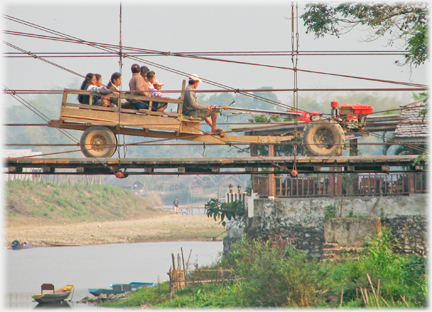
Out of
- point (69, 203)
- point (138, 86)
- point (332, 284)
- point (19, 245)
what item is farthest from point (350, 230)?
point (69, 203)

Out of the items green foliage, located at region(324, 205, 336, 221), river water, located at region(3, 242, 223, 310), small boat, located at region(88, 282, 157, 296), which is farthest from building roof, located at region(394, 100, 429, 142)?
small boat, located at region(88, 282, 157, 296)

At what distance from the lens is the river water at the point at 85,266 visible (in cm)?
2408

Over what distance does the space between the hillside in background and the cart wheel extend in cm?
3206

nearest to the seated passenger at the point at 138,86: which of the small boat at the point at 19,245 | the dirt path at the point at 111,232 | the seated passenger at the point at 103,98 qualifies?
the seated passenger at the point at 103,98

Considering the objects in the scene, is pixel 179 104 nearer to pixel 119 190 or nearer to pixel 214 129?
pixel 214 129

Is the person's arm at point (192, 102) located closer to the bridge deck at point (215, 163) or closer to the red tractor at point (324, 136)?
the bridge deck at point (215, 163)

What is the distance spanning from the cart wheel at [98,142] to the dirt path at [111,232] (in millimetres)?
24561

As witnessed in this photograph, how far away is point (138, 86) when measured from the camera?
420 inches

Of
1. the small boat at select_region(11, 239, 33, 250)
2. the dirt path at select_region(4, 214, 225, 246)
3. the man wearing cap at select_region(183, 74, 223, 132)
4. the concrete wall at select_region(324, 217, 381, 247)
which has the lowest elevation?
the small boat at select_region(11, 239, 33, 250)

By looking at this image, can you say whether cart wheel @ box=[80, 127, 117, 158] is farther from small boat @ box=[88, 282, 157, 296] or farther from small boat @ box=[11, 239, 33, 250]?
small boat @ box=[11, 239, 33, 250]

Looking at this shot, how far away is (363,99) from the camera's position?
4894cm

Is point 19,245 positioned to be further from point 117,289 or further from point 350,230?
point 350,230

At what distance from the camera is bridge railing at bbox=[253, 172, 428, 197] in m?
15.6

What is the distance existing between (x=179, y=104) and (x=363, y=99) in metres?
40.8
